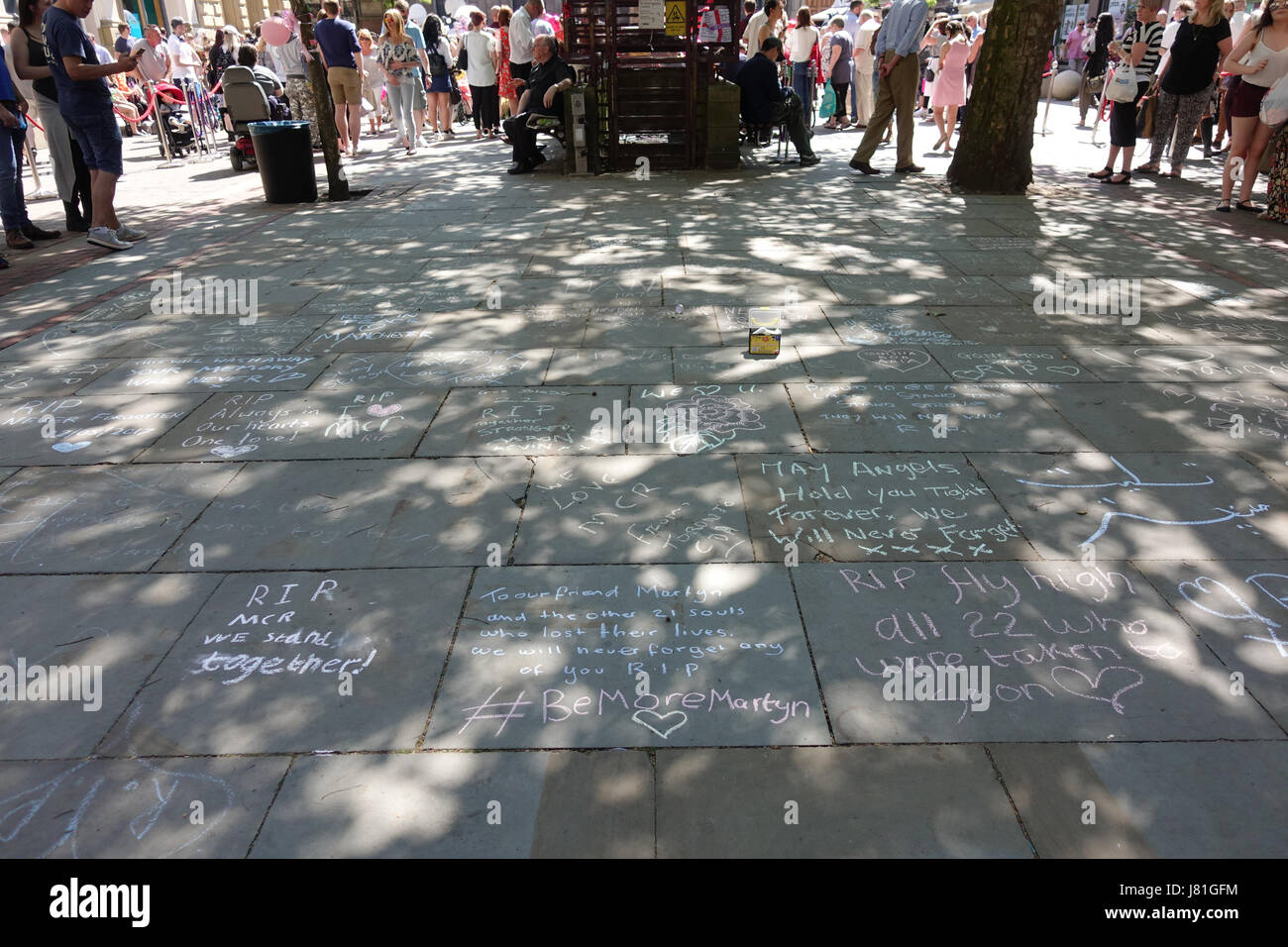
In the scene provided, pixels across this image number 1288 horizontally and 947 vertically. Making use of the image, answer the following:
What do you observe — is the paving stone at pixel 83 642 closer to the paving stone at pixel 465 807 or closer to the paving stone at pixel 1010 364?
the paving stone at pixel 465 807

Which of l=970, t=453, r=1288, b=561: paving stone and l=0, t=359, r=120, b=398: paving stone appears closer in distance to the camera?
l=970, t=453, r=1288, b=561: paving stone

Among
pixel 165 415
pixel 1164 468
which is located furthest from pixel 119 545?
pixel 1164 468

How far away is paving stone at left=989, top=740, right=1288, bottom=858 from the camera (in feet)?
7.48

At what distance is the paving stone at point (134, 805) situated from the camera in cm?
231

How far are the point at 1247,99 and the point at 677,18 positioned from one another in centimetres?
690

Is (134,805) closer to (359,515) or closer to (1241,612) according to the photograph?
(359,515)

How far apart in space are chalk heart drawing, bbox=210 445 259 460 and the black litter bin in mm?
7413

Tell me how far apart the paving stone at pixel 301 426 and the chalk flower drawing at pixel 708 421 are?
1.42 meters

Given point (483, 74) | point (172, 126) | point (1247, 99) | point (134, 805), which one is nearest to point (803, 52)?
point (483, 74)

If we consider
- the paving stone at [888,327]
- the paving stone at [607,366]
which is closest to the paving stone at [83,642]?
the paving stone at [607,366]

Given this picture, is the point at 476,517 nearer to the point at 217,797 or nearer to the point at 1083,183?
the point at 217,797

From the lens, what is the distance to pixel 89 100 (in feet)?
26.3
